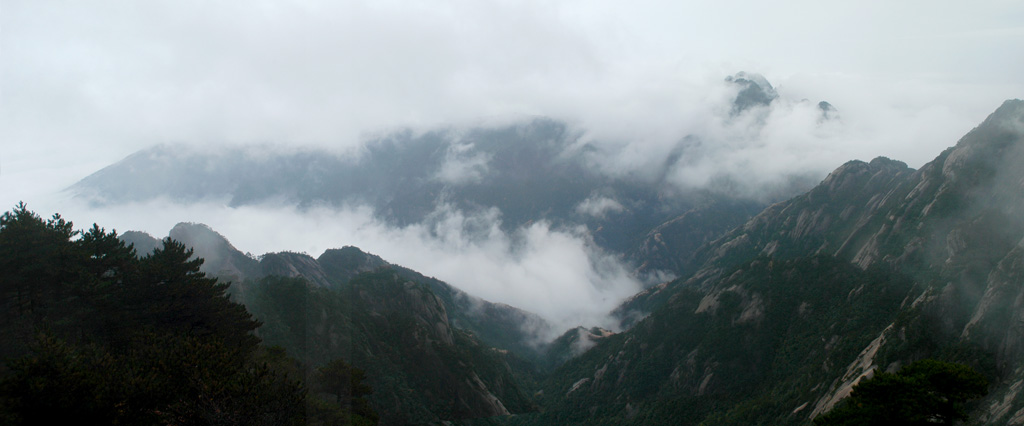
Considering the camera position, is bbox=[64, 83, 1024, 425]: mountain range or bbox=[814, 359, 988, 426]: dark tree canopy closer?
bbox=[814, 359, 988, 426]: dark tree canopy

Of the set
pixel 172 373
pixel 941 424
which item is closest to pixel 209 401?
pixel 172 373

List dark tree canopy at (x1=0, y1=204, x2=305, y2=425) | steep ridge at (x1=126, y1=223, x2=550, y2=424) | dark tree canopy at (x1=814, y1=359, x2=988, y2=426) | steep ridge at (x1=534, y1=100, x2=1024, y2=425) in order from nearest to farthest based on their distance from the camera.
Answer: dark tree canopy at (x1=0, y1=204, x2=305, y2=425) < dark tree canopy at (x1=814, y1=359, x2=988, y2=426) < steep ridge at (x1=534, y1=100, x2=1024, y2=425) < steep ridge at (x1=126, y1=223, x2=550, y2=424)

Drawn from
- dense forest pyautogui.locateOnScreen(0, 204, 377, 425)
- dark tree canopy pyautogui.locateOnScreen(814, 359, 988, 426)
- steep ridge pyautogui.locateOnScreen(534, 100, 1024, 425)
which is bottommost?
steep ridge pyautogui.locateOnScreen(534, 100, 1024, 425)

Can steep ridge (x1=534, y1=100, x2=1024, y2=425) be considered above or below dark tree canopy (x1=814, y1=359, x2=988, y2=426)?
below

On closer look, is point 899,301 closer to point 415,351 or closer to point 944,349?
point 944,349

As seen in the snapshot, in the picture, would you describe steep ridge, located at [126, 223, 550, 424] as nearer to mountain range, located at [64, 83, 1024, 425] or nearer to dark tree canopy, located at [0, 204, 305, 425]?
mountain range, located at [64, 83, 1024, 425]

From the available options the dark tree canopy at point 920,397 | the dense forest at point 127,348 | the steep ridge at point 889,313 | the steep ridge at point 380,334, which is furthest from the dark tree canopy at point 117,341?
the steep ridge at point 889,313

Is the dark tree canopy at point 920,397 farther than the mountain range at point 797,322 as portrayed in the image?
No

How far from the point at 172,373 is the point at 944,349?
378 feet

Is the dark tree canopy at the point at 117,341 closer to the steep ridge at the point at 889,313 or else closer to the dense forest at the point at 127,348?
the dense forest at the point at 127,348

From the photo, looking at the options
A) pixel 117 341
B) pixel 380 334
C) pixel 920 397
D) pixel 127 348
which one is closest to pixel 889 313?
pixel 920 397

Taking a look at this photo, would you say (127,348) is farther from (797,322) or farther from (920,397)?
(797,322)

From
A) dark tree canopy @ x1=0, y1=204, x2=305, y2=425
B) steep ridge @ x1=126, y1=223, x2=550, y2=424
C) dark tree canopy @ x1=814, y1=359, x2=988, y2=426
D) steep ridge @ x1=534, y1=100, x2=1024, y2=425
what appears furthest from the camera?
steep ridge @ x1=126, y1=223, x2=550, y2=424

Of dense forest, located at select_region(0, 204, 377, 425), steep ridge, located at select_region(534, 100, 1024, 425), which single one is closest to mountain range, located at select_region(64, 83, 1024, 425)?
steep ridge, located at select_region(534, 100, 1024, 425)
